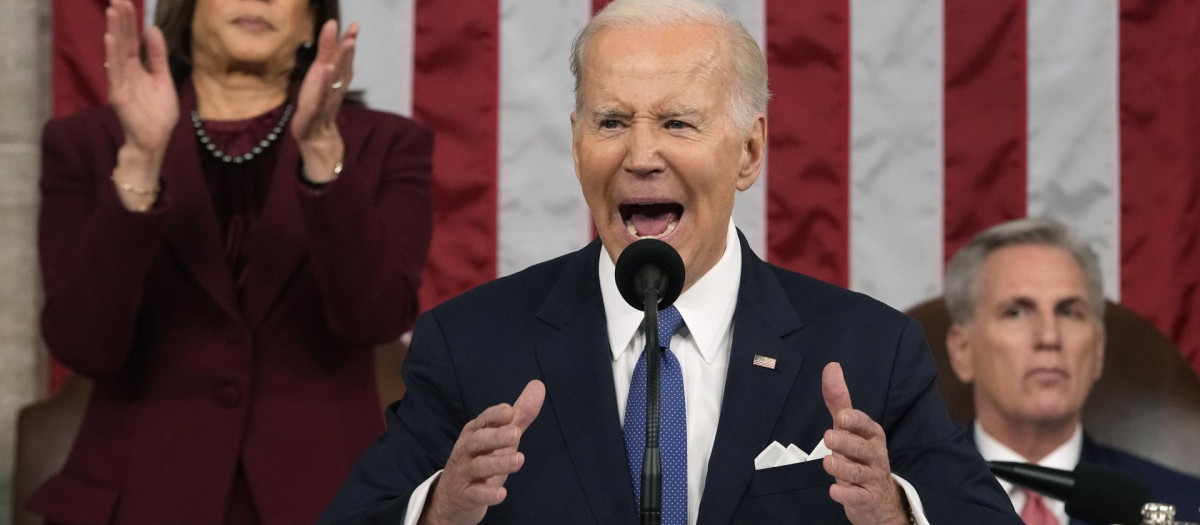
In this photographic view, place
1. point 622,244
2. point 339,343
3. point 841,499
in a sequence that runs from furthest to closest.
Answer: point 339,343
point 622,244
point 841,499

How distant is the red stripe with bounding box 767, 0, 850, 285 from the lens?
13.4ft

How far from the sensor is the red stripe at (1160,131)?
416 cm

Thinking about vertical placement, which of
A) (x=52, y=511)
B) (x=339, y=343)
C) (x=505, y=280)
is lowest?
(x=52, y=511)

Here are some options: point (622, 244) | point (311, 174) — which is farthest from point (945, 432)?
point (311, 174)

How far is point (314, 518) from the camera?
8.84ft

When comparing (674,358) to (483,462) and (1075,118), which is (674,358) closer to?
(483,462)

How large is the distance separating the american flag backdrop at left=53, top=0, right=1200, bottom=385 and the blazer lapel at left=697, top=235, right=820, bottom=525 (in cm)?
183

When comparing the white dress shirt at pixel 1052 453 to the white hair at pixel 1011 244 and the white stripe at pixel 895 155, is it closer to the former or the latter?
the white hair at pixel 1011 244

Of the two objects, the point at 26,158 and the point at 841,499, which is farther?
the point at 26,158

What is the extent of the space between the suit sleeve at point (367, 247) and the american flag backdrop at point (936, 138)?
1170mm

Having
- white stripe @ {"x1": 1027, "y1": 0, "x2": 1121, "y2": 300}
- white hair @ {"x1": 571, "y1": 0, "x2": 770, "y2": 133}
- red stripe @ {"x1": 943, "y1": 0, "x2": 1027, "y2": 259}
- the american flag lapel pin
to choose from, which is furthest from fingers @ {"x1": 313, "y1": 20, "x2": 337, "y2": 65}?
white stripe @ {"x1": 1027, "y1": 0, "x2": 1121, "y2": 300}

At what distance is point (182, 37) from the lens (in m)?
2.96

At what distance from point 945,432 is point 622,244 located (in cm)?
49

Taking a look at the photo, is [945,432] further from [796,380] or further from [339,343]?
[339,343]
